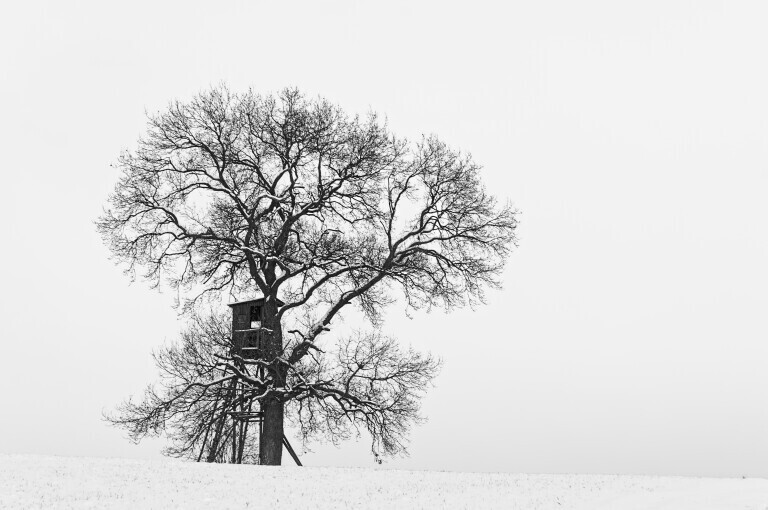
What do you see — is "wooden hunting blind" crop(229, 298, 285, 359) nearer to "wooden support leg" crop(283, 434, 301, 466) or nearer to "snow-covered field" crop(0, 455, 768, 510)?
"wooden support leg" crop(283, 434, 301, 466)

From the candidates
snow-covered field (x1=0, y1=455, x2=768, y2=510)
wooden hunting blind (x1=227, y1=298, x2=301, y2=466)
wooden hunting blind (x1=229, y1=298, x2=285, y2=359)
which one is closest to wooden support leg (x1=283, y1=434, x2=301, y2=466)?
wooden hunting blind (x1=227, y1=298, x2=301, y2=466)

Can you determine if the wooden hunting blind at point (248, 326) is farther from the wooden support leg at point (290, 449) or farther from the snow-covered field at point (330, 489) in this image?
the snow-covered field at point (330, 489)

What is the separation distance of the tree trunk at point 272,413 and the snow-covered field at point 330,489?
13.8 ft

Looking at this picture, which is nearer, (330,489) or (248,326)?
(330,489)

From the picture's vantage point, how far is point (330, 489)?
53.9 ft

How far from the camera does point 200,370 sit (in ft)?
79.8

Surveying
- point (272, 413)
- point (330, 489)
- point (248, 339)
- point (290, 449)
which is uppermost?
point (248, 339)

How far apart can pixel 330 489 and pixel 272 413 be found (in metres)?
7.85

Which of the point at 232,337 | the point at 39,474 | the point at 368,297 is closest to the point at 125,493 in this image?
the point at 39,474

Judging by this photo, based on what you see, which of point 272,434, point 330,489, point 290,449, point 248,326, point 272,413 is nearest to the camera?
point 330,489

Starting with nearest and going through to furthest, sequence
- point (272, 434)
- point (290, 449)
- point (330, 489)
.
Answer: point (330, 489)
point (272, 434)
point (290, 449)

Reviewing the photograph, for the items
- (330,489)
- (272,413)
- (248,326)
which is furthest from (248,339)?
(330,489)

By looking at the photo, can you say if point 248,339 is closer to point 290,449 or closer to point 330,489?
point 290,449

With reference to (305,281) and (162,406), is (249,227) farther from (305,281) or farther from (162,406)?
(162,406)
